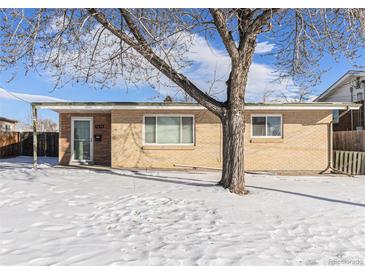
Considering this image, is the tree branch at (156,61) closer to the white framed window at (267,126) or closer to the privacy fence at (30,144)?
the white framed window at (267,126)

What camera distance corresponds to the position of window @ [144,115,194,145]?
13219 millimetres

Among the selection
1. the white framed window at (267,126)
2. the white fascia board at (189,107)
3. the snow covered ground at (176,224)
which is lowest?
the snow covered ground at (176,224)

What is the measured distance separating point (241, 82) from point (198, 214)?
12.1ft

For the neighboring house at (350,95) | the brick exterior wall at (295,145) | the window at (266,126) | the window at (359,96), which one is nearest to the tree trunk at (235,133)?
the brick exterior wall at (295,145)

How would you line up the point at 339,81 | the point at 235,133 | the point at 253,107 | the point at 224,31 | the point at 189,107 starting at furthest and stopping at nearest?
the point at 339,81, the point at 189,107, the point at 253,107, the point at 235,133, the point at 224,31

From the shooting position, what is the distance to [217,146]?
43.3ft

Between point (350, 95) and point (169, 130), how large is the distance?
1439 cm

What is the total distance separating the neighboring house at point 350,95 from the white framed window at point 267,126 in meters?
7.07

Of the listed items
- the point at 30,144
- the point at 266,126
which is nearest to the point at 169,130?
the point at 266,126

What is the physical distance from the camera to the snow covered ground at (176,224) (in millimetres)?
3779

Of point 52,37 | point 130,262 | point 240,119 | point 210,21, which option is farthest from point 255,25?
point 130,262

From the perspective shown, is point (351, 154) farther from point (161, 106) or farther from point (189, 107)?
point (161, 106)

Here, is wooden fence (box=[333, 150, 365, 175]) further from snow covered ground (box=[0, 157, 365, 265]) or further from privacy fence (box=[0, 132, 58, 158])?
privacy fence (box=[0, 132, 58, 158])

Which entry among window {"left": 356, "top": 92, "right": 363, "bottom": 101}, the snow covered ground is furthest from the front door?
window {"left": 356, "top": 92, "right": 363, "bottom": 101}
